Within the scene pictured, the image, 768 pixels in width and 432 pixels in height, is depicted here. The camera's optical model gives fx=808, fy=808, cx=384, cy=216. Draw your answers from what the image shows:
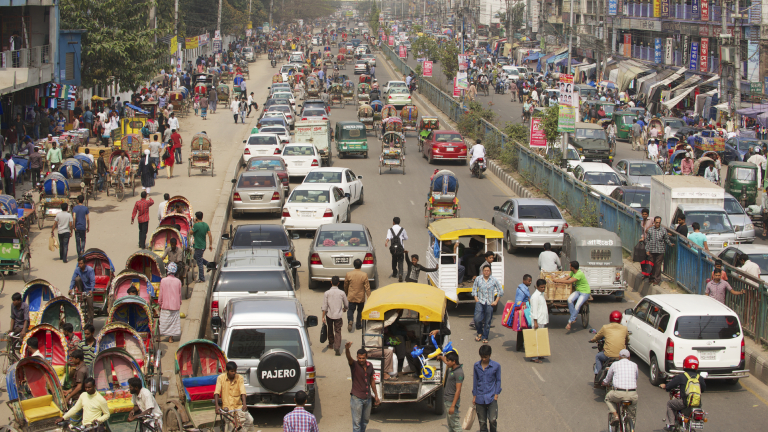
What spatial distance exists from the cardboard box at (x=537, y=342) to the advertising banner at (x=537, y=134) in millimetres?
18035

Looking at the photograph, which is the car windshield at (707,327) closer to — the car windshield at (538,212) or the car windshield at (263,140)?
the car windshield at (538,212)

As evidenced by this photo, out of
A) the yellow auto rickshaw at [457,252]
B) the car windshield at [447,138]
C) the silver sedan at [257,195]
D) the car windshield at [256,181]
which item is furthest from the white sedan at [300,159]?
the yellow auto rickshaw at [457,252]

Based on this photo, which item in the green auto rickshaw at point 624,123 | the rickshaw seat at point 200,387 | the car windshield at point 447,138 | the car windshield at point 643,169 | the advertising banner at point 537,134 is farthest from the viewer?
the green auto rickshaw at point 624,123

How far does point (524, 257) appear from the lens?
2122cm

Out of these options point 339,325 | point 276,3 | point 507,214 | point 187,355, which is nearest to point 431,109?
point 507,214

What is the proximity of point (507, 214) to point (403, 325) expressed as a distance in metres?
10.3

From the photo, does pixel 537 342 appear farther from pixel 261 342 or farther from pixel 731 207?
pixel 731 207

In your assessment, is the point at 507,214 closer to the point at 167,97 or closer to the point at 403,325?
the point at 403,325

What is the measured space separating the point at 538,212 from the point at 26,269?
1237cm

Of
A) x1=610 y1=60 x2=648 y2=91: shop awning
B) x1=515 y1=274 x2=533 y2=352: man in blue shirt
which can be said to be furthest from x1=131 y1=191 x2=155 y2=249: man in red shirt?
x1=610 y1=60 x2=648 y2=91: shop awning

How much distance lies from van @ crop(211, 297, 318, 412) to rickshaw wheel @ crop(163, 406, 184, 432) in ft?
2.99

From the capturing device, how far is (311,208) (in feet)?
71.7

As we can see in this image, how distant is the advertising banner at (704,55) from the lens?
2025 inches

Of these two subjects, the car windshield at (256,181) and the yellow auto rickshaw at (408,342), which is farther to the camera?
the car windshield at (256,181)
